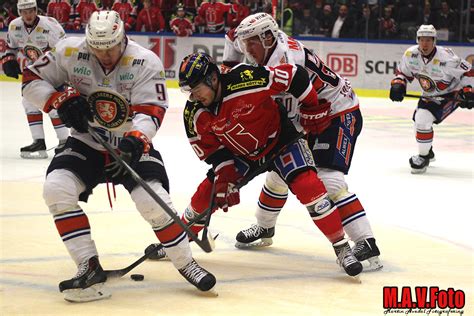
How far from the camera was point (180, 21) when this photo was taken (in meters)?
15.2

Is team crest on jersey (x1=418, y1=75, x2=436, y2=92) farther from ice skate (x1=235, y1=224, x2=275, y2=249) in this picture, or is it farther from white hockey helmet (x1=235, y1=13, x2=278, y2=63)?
white hockey helmet (x1=235, y1=13, x2=278, y2=63)

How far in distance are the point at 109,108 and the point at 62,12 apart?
12708 millimetres

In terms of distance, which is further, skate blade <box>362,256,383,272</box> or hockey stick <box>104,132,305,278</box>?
skate blade <box>362,256,383,272</box>

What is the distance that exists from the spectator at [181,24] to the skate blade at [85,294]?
11167 mm

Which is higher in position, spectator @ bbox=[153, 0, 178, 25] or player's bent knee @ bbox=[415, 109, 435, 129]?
player's bent knee @ bbox=[415, 109, 435, 129]

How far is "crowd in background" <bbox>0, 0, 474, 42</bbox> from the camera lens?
542 inches

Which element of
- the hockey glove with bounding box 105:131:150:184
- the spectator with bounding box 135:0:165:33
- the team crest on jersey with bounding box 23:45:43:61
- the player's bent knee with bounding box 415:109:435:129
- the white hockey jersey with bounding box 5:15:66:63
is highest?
the hockey glove with bounding box 105:131:150:184

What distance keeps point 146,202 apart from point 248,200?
2576 mm

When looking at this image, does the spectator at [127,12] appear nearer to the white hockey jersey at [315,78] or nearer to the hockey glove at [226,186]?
the white hockey jersey at [315,78]

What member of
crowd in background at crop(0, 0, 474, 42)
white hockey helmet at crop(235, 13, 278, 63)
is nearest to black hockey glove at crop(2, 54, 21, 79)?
white hockey helmet at crop(235, 13, 278, 63)

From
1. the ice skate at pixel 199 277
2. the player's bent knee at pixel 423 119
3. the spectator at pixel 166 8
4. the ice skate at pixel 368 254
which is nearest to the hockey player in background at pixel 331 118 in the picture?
the ice skate at pixel 368 254

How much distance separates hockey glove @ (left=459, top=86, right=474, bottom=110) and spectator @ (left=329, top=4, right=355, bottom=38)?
608cm

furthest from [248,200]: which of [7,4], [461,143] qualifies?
[7,4]

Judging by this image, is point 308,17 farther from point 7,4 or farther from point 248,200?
point 248,200
